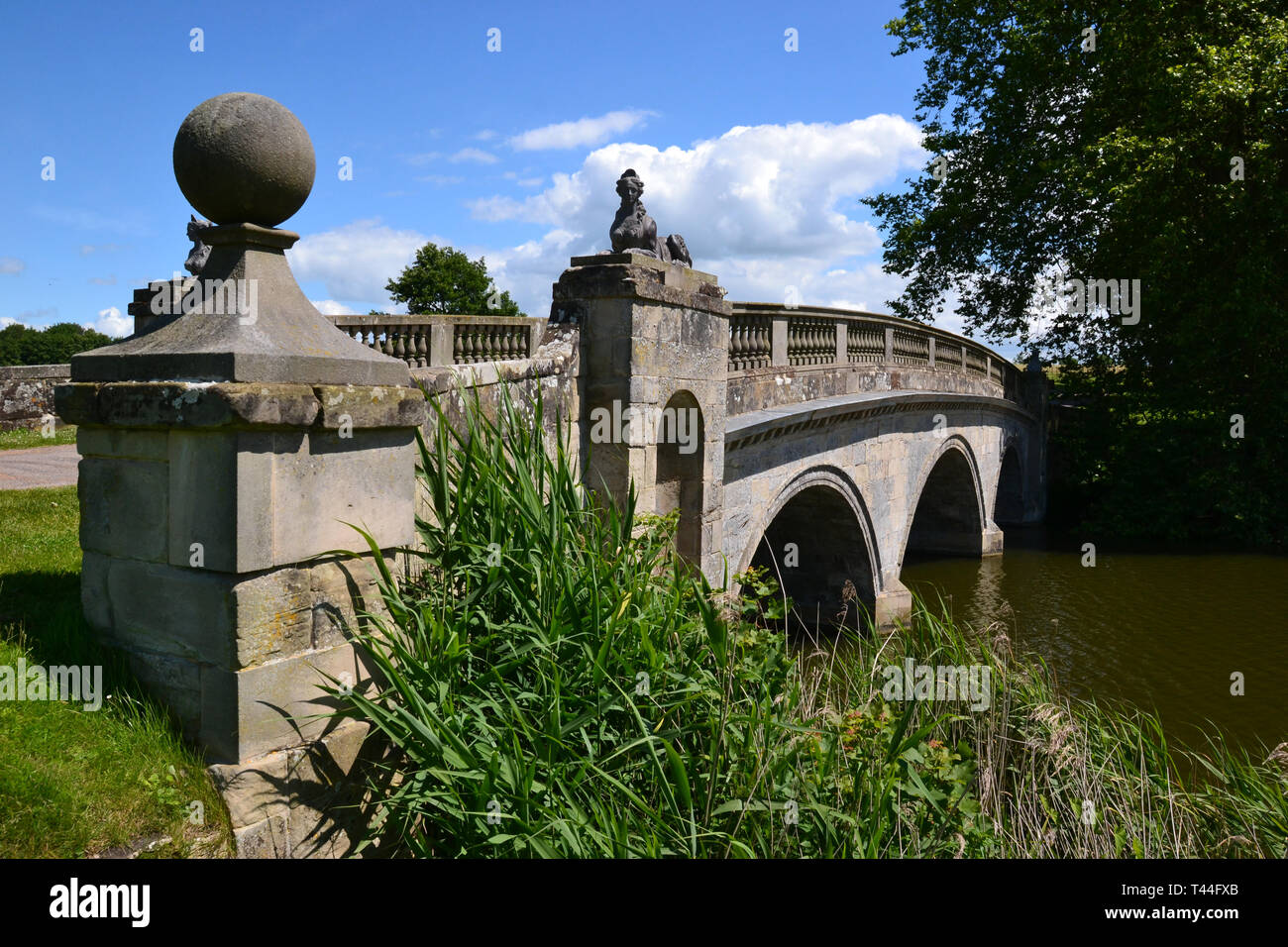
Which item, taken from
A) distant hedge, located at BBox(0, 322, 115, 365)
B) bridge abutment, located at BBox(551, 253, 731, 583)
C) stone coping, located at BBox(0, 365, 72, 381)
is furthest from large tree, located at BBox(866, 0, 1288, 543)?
distant hedge, located at BBox(0, 322, 115, 365)

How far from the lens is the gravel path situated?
801 cm

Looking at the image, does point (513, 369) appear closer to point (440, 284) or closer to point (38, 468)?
point (38, 468)

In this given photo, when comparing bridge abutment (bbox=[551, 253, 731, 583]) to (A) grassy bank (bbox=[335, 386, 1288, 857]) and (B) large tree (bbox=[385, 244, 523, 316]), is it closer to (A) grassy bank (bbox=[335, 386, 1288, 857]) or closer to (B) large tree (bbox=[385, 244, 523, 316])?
(A) grassy bank (bbox=[335, 386, 1288, 857])

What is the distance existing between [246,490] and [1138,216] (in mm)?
15354

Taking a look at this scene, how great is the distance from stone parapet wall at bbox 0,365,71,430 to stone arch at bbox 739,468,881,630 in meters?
10.4

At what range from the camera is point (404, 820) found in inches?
118

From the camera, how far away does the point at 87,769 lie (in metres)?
2.62

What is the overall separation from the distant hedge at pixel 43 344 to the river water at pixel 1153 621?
25.8 metres

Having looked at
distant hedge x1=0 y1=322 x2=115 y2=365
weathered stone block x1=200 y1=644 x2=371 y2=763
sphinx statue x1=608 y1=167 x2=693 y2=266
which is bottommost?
weathered stone block x1=200 y1=644 x2=371 y2=763

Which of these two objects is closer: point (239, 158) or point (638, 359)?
point (239, 158)

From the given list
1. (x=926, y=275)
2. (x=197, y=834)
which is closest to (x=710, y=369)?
(x=197, y=834)

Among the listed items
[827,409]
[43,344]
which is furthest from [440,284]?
[827,409]
